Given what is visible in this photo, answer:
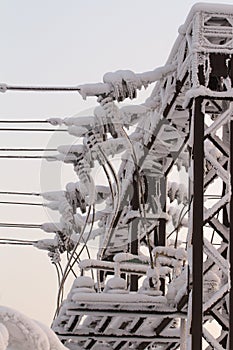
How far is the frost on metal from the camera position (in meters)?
8.88

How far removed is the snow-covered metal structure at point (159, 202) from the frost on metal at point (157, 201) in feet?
0.04

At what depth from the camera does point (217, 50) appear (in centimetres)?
889

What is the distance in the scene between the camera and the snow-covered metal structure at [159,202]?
888 centimetres

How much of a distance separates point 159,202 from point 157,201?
3 centimetres

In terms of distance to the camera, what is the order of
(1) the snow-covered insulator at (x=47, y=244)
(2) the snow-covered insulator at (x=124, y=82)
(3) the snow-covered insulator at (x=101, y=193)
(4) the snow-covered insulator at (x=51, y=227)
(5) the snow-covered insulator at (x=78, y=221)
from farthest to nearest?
(1) the snow-covered insulator at (x=47, y=244) → (4) the snow-covered insulator at (x=51, y=227) → (5) the snow-covered insulator at (x=78, y=221) → (3) the snow-covered insulator at (x=101, y=193) → (2) the snow-covered insulator at (x=124, y=82)

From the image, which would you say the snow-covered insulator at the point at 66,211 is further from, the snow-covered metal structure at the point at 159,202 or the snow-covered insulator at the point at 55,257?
the snow-covered insulator at the point at 55,257

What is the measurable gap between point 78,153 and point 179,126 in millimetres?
1326

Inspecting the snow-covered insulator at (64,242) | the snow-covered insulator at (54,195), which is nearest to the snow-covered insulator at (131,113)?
the snow-covered insulator at (54,195)

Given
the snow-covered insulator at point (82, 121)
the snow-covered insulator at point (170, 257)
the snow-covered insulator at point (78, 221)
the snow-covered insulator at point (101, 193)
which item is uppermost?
Answer: the snow-covered insulator at point (82, 121)

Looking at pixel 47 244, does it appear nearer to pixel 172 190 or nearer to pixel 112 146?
pixel 172 190

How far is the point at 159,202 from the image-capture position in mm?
12664

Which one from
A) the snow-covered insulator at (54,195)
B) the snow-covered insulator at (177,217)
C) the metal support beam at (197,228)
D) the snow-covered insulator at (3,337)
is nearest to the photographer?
the snow-covered insulator at (3,337)

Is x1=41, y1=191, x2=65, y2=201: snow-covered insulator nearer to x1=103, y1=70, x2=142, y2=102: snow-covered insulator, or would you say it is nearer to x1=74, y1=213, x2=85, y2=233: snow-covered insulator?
x1=74, y1=213, x2=85, y2=233: snow-covered insulator

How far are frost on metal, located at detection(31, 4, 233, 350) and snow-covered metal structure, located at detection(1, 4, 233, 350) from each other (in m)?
0.01
